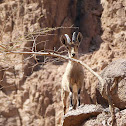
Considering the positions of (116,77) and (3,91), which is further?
(3,91)

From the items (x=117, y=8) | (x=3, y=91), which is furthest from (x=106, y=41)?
(x=3, y=91)

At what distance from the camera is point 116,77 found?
516cm

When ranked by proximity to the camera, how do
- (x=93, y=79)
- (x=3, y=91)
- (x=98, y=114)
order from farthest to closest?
(x=3, y=91) < (x=93, y=79) < (x=98, y=114)

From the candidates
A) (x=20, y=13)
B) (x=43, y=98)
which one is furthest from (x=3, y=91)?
(x=20, y=13)

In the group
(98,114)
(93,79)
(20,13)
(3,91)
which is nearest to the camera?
(98,114)

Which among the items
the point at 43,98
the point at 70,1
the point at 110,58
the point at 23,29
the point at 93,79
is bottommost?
the point at 43,98

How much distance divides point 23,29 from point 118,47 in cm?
351

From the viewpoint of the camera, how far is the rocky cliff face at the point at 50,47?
9438mm

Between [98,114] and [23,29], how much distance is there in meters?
6.04

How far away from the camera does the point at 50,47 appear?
10.3 m

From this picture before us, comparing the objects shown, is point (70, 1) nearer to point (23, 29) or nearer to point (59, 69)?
point (23, 29)

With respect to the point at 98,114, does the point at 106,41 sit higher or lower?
higher

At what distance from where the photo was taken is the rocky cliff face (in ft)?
31.0

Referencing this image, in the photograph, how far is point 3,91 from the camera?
9.84 metres
